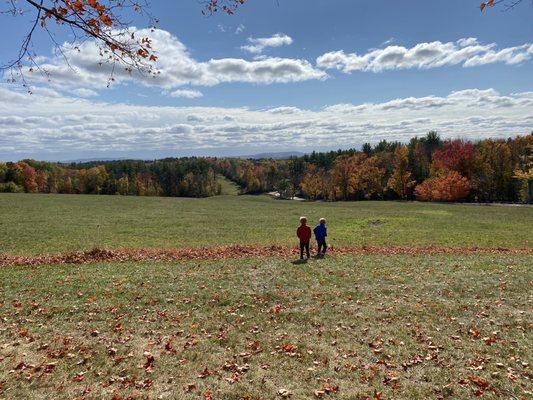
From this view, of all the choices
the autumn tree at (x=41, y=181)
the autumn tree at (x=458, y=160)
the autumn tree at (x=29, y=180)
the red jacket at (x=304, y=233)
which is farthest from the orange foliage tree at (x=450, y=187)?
the autumn tree at (x=41, y=181)

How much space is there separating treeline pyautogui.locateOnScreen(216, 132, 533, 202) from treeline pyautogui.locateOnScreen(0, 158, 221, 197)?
48931 millimetres

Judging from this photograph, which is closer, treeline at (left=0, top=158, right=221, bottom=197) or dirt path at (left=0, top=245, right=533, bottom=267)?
dirt path at (left=0, top=245, right=533, bottom=267)

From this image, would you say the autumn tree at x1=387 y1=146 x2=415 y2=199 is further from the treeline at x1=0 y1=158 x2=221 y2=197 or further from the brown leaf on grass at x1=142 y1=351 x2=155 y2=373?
the brown leaf on grass at x1=142 y1=351 x2=155 y2=373

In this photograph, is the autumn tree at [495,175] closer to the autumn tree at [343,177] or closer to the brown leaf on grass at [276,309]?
the autumn tree at [343,177]

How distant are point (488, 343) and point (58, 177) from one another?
15587cm

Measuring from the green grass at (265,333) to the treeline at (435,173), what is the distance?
65253 mm

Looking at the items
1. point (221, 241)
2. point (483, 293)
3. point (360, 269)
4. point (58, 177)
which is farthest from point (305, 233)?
point (58, 177)

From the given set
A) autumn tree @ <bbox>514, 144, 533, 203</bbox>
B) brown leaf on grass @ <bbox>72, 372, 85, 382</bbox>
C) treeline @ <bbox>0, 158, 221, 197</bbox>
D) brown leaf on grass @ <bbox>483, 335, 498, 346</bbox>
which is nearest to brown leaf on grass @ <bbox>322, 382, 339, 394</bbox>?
brown leaf on grass @ <bbox>483, 335, 498, 346</bbox>

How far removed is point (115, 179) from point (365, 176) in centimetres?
9114

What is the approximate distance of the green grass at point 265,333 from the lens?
26.1 feet

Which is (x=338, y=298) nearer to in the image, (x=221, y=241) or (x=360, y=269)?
(x=360, y=269)

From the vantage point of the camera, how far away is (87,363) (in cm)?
883

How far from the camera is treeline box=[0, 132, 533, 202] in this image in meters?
86.1

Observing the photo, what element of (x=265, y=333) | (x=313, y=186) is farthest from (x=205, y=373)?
(x=313, y=186)
